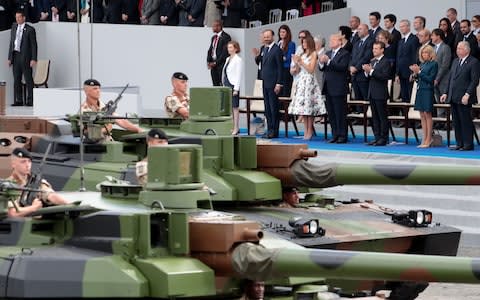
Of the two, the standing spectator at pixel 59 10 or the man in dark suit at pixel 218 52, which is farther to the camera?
the standing spectator at pixel 59 10

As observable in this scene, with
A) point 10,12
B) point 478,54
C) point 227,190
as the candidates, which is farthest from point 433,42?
point 10,12

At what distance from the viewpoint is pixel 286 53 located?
104 ft

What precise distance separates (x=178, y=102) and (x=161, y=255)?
31.2 ft

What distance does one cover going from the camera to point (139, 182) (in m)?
17.3

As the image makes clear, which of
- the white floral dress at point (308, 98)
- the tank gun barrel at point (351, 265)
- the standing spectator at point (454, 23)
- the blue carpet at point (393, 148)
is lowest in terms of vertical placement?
the blue carpet at point (393, 148)

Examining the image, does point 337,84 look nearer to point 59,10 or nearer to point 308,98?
point 308,98

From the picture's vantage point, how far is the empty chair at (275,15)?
3688cm

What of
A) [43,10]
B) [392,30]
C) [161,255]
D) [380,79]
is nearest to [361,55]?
[380,79]

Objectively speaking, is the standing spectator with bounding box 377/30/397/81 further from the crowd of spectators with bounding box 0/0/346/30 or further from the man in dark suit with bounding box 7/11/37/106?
the man in dark suit with bounding box 7/11/37/106

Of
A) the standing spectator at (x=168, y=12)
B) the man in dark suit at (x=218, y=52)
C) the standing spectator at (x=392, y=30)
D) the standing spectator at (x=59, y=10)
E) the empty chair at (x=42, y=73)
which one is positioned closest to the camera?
A: the standing spectator at (x=392, y=30)

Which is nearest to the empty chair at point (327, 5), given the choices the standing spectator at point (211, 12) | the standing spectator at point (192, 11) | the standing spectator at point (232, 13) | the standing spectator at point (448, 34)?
the standing spectator at point (232, 13)

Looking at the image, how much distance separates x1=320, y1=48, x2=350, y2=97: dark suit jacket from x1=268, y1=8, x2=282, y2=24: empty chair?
7193 mm

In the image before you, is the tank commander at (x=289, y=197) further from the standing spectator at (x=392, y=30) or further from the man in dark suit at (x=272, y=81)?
the man in dark suit at (x=272, y=81)

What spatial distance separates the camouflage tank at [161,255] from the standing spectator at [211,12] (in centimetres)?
2207
